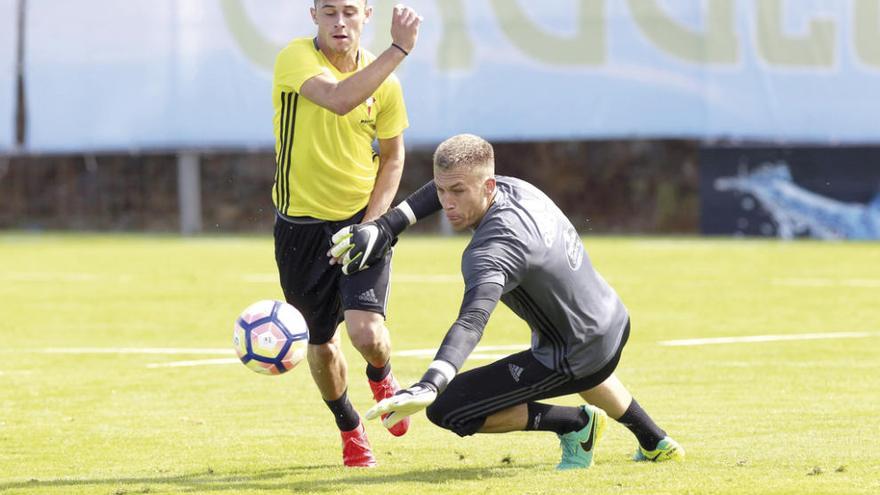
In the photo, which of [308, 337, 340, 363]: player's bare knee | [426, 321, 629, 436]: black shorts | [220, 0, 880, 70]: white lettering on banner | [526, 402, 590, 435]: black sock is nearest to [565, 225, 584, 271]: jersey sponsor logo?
[426, 321, 629, 436]: black shorts

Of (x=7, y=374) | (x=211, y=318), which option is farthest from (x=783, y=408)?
(x=211, y=318)

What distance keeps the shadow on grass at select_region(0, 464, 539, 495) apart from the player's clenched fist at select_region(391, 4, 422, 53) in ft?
7.01

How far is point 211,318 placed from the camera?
1558 centimetres

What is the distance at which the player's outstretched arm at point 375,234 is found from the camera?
7988mm

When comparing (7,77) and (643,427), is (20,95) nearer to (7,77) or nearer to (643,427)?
(7,77)

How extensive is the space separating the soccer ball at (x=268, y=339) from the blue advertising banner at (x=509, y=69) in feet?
54.8

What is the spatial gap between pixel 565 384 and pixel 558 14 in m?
18.1

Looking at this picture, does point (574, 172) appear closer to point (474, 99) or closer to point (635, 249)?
point (474, 99)

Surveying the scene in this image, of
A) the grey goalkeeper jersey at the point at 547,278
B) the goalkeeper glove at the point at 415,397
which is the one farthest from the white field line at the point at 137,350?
the goalkeeper glove at the point at 415,397

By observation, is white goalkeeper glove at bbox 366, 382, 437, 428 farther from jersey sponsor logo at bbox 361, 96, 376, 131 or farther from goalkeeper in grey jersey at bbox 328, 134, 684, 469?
jersey sponsor logo at bbox 361, 96, 376, 131

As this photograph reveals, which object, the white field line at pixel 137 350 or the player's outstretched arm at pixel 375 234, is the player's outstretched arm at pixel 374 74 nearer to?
the player's outstretched arm at pixel 375 234

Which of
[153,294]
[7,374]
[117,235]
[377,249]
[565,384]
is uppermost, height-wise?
[377,249]

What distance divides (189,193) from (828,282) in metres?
14.7

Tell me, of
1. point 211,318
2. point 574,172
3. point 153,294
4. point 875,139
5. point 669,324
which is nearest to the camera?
point 669,324
